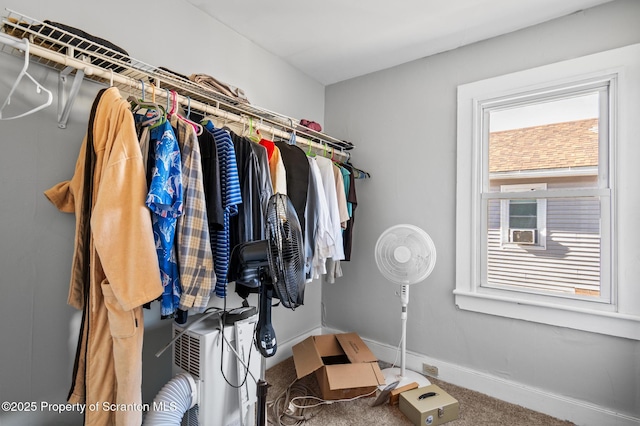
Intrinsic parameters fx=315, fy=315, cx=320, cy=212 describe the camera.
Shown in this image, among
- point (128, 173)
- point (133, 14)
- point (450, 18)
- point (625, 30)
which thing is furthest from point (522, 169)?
point (133, 14)

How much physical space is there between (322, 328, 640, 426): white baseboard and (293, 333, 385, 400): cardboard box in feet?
1.52

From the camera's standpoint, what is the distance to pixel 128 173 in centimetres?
108

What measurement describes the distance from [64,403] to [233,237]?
1.01m

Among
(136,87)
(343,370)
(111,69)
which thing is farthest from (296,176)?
(343,370)

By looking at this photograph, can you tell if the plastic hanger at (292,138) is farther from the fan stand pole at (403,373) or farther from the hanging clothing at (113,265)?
the fan stand pole at (403,373)

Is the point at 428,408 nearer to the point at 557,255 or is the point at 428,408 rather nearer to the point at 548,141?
the point at 557,255

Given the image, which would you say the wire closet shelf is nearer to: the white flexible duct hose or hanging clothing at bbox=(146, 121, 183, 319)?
hanging clothing at bbox=(146, 121, 183, 319)

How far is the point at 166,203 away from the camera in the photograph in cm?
110

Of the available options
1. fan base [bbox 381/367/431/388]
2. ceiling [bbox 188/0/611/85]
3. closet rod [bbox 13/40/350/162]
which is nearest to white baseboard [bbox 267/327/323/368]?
fan base [bbox 381/367/431/388]

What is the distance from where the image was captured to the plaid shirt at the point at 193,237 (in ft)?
3.95

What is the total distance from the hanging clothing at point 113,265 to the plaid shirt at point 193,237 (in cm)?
13

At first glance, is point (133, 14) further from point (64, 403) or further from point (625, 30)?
point (625, 30)

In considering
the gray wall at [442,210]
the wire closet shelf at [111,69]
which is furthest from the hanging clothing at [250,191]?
the gray wall at [442,210]

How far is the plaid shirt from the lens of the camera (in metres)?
1.20
